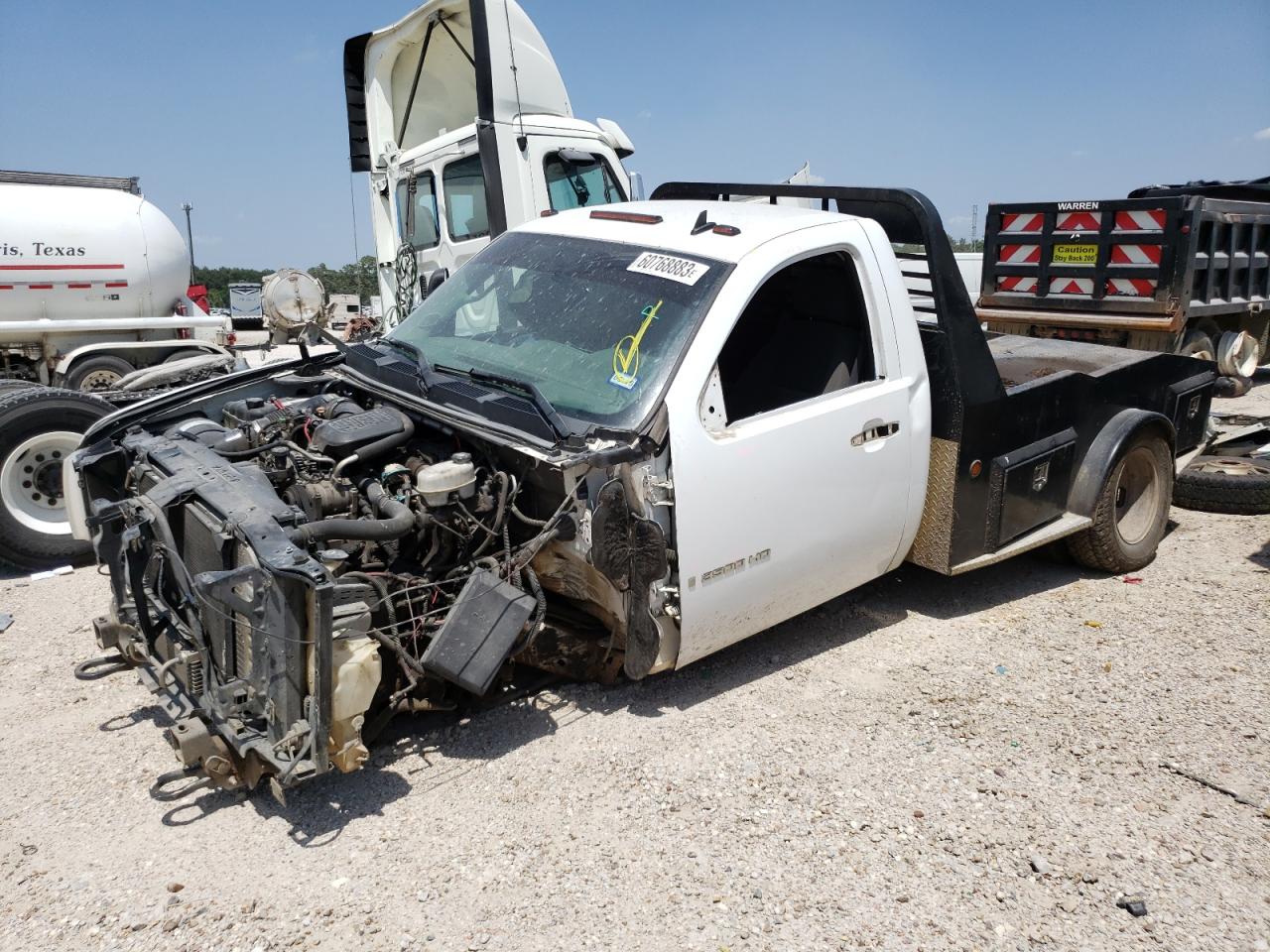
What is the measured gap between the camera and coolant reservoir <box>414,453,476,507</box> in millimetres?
3533

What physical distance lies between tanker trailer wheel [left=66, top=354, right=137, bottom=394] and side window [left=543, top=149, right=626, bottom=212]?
4.52m

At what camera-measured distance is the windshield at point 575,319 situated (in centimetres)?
372

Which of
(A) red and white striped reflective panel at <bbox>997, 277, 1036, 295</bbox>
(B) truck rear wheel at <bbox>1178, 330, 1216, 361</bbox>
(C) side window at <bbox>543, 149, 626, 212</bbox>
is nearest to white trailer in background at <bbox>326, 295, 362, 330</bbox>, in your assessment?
(C) side window at <bbox>543, 149, 626, 212</bbox>

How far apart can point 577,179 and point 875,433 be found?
18.7ft

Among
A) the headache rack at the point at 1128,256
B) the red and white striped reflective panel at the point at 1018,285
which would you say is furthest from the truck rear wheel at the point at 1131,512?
the red and white striped reflective panel at the point at 1018,285

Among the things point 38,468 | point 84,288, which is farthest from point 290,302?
point 38,468

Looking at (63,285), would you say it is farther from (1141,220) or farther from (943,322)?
(1141,220)

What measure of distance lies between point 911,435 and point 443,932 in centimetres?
283

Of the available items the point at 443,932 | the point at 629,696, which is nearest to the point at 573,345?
the point at 629,696

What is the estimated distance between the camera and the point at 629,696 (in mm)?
4113

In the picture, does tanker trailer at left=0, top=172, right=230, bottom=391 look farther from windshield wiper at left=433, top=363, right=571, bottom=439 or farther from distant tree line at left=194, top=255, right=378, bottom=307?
distant tree line at left=194, top=255, right=378, bottom=307

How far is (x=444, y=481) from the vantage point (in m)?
3.54

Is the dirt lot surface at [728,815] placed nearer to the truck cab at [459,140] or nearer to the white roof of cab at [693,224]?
the white roof of cab at [693,224]

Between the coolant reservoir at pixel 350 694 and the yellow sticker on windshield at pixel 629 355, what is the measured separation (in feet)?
4.43
